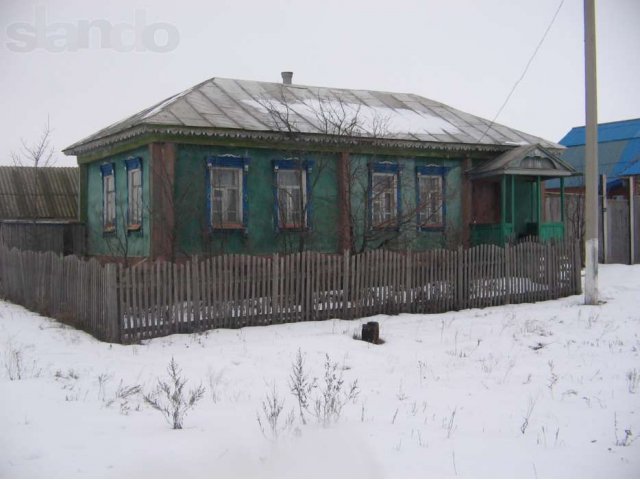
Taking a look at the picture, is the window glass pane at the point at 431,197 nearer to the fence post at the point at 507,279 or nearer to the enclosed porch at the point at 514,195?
the enclosed porch at the point at 514,195

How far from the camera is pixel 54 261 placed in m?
12.1

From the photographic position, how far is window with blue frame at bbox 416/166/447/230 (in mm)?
16828

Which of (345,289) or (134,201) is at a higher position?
(134,201)

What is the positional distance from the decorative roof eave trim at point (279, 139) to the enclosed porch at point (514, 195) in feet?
2.84

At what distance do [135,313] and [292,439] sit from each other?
16.5 feet

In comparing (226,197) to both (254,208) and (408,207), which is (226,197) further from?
(408,207)

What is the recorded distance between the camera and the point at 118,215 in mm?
16359

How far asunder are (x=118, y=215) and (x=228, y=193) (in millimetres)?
3170

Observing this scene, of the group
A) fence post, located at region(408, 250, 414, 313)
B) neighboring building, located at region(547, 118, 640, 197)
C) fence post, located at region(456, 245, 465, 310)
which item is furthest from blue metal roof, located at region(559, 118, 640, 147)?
fence post, located at region(408, 250, 414, 313)

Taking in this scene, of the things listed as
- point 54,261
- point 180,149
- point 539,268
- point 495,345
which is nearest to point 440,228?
point 539,268

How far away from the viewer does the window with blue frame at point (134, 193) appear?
15102 millimetres

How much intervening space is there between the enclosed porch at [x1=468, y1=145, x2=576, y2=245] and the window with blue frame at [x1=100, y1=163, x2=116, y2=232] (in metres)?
8.95

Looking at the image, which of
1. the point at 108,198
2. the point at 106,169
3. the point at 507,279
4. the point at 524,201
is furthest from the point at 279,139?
the point at 524,201

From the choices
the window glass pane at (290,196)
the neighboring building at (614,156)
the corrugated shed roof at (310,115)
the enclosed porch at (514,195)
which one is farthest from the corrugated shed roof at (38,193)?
the neighboring building at (614,156)
